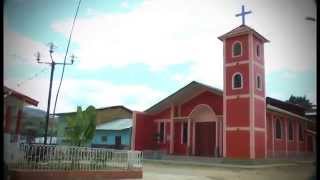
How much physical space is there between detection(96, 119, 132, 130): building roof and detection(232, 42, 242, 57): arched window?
3313 millimetres

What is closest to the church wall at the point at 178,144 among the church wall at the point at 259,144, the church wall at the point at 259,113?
the church wall at the point at 259,144

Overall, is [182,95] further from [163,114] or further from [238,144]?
[238,144]

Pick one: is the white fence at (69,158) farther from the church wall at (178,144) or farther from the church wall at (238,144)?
the church wall at (178,144)

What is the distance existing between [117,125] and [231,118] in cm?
308

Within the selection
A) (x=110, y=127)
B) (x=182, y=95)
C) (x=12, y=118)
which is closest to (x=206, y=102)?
(x=182, y=95)

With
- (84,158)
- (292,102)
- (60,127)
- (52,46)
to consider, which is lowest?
(84,158)

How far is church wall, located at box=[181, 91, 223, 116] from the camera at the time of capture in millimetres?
13398

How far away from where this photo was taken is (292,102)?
8.12m

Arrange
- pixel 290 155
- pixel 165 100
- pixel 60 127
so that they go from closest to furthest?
pixel 60 127 → pixel 290 155 → pixel 165 100

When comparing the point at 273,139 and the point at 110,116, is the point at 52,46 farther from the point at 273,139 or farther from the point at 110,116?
the point at 273,139

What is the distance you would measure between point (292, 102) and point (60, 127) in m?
4.13

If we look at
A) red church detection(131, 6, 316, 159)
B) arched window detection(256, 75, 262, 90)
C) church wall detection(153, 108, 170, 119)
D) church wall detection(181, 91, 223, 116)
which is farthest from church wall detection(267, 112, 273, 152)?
church wall detection(153, 108, 170, 119)

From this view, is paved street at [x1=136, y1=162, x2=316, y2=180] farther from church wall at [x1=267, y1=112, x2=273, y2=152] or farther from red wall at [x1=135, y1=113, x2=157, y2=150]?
red wall at [x1=135, y1=113, x2=157, y2=150]

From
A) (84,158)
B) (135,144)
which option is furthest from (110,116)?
(84,158)
